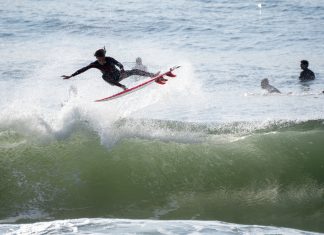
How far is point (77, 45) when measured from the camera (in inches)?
904

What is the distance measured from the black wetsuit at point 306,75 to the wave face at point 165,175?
5.85 metres

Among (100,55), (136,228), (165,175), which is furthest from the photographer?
(100,55)

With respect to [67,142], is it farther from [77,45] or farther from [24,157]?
[77,45]

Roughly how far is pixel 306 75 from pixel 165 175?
342 inches

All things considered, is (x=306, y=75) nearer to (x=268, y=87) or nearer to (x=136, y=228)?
(x=268, y=87)

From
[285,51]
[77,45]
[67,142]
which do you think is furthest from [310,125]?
[77,45]

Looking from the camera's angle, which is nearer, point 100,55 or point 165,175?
point 165,175

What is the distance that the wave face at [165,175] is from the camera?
9.26 metres

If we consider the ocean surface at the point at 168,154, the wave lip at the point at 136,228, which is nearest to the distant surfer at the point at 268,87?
the ocean surface at the point at 168,154

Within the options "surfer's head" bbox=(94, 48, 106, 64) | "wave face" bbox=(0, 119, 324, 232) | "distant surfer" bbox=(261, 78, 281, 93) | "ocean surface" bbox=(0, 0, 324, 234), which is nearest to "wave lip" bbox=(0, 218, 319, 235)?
"ocean surface" bbox=(0, 0, 324, 234)

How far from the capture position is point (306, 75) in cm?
1773

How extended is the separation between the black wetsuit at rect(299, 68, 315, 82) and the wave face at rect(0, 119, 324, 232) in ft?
19.2

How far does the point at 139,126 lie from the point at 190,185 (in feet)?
6.86

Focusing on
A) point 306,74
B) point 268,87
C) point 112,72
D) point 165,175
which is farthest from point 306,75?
point 165,175
